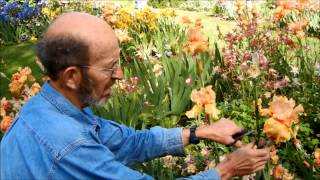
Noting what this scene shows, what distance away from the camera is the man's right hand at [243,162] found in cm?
180

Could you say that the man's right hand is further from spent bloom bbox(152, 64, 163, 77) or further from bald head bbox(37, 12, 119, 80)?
spent bloom bbox(152, 64, 163, 77)

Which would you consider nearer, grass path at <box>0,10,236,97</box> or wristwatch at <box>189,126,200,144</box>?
wristwatch at <box>189,126,200,144</box>

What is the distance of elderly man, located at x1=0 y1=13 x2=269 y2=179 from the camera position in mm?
1555

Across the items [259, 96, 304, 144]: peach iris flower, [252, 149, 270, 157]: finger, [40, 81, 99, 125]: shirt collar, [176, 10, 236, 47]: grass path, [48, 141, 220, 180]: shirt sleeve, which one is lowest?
[176, 10, 236, 47]: grass path

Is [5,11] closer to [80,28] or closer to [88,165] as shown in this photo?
[80,28]

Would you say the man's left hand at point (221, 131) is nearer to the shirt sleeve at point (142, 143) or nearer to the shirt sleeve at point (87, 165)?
the shirt sleeve at point (142, 143)

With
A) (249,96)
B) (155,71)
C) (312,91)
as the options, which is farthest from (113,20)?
(312,91)

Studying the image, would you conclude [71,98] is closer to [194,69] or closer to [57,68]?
[57,68]

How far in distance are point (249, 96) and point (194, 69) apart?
52 cm

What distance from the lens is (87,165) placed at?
1.56 meters

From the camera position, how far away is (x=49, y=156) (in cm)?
154

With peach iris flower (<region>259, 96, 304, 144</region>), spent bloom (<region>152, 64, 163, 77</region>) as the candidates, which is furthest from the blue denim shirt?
spent bloom (<region>152, 64, 163, 77</region>)

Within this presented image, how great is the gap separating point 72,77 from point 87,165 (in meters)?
0.33

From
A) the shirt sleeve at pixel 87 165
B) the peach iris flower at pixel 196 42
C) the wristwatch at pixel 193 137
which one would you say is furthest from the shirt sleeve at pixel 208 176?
the peach iris flower at pixel 196 42
